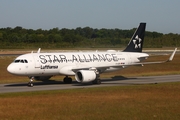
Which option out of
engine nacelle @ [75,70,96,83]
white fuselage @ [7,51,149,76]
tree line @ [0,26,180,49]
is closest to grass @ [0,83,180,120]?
engine nacelle @ [75,70,96,83]

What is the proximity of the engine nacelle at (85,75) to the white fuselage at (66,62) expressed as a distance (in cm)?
97

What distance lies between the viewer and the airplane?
119 ft

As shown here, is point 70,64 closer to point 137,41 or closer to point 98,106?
point 137,41

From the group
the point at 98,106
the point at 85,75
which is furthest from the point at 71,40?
the point at 98,106

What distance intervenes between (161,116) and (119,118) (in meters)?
2.22

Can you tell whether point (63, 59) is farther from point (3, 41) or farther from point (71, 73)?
point (3, 41)

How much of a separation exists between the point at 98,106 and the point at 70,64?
17.5m

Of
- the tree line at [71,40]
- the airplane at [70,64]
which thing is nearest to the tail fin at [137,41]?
the airplane at [70,64]

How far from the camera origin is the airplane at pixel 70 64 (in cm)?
3622

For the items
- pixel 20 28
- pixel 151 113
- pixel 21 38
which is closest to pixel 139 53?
pixel 151 113

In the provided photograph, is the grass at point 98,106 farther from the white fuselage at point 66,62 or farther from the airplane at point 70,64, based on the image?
the white fuselage at point 66,62

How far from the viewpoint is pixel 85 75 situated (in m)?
37.3

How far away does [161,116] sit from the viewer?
18922mm

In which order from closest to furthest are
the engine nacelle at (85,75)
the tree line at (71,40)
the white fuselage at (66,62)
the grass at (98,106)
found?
the grass at (98,106) < the white fuselage at (66,62) < the engine nacelle at (85,75) < the tree line at (71,40)
